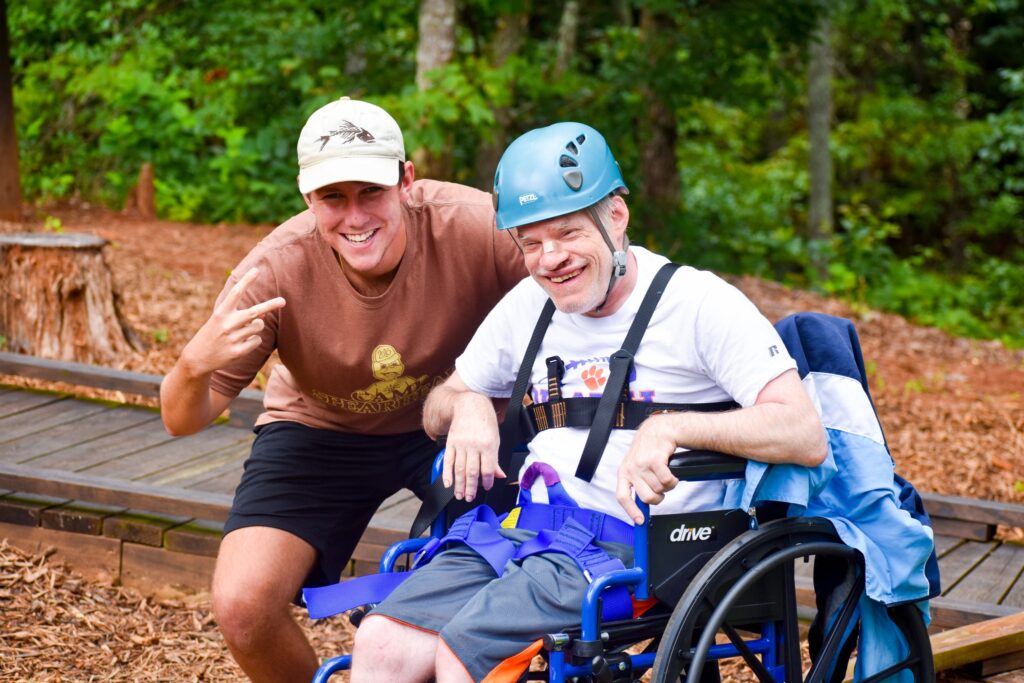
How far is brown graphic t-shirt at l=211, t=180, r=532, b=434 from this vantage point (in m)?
3.19

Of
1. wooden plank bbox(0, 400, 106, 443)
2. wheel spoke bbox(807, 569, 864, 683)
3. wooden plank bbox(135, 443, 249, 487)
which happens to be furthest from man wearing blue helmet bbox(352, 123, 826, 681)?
wooden plank bbox(0, 400, 106, 443)

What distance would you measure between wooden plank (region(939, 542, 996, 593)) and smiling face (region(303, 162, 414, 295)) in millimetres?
2164

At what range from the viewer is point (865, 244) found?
11992 millimetres

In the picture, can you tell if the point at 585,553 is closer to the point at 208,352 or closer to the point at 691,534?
the point at 691,534

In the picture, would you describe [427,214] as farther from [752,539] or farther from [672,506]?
[752,539]

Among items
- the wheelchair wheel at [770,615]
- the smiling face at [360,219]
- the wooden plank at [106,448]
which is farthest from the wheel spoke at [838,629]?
the wooden plank at [106,448]

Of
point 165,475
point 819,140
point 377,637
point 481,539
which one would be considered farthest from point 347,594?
point 819,140

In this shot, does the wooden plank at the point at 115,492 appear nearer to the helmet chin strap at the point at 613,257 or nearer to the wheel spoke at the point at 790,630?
the helmet chin strap at the point at 613,257

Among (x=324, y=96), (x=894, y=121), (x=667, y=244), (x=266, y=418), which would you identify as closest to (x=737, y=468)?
(x=266, y=418)

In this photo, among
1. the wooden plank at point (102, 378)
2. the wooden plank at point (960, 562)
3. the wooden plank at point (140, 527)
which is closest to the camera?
the wooden plank at point (960, 562)

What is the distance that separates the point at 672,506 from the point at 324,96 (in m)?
7.84

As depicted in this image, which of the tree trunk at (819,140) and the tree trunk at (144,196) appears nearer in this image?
the tree trunk at (144,196)

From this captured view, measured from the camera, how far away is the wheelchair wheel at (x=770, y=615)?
7.81 ft

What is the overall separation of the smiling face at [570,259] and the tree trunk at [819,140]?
11.6 m
